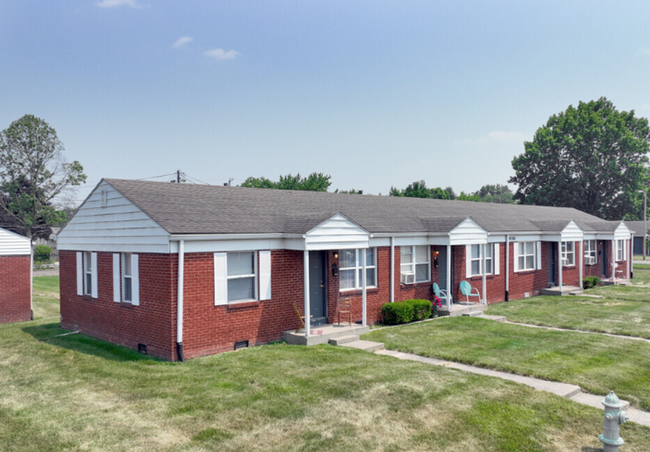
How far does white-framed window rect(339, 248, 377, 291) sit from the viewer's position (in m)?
15.5

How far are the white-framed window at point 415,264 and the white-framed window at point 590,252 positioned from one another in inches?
535

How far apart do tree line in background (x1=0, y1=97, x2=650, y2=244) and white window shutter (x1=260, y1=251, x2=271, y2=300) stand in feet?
161

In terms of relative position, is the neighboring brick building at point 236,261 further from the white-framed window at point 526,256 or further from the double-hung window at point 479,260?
the white-framed window at point 526,256

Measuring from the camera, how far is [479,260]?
20516mm

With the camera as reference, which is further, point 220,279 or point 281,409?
point 220,279

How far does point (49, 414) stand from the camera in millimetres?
8312

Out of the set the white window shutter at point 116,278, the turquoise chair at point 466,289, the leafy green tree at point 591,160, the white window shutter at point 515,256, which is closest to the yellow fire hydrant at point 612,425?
the white window shutter at point 116,278

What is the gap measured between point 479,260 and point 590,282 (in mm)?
9344

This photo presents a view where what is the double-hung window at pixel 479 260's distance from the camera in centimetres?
2027

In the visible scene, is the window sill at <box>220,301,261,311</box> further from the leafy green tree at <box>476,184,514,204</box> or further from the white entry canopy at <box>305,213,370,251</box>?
the leafy green tree at <box>476,184,514,204</box>

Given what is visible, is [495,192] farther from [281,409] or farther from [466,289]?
[281,409]

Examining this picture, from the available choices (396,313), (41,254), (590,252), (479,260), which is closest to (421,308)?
(396,313)

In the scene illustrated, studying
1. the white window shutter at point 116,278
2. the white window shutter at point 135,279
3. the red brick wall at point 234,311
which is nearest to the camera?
the red brick wall at point 234,311

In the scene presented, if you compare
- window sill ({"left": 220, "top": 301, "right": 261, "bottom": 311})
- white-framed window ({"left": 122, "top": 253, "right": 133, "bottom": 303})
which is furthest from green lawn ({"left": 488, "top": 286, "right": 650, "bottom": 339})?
white-framed window ({"left": 122, "top": 253, "right": 133, "bottom": 303})
